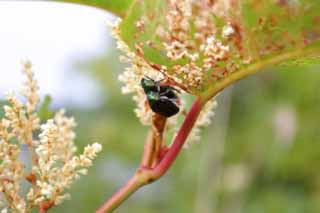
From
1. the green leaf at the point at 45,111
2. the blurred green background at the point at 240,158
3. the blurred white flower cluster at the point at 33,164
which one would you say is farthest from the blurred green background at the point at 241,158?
the blurred white flower cluster at the point at 33,164

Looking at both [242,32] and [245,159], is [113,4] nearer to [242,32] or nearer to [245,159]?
[242,32]

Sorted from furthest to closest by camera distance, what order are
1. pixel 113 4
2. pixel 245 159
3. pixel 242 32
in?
1. pixel 245 159
2. pixel 113 4
3. pixel 242 32

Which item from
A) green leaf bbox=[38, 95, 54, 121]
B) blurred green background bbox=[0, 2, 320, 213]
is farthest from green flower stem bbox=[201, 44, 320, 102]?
blurred green background bbox=[0, 2, 320, 213]

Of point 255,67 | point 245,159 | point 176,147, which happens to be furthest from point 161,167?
point 245,159

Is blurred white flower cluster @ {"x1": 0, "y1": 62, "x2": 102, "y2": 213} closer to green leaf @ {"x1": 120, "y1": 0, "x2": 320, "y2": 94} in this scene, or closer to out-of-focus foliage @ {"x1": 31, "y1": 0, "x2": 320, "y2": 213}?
green leaf @ {"x1": 120, "y1": 0, "x2": 320, "y2": 94}

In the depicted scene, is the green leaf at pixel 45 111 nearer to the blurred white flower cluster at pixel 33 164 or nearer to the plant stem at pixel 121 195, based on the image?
the blurred white flower cluster at pixel 33 164

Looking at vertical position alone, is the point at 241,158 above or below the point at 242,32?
above
